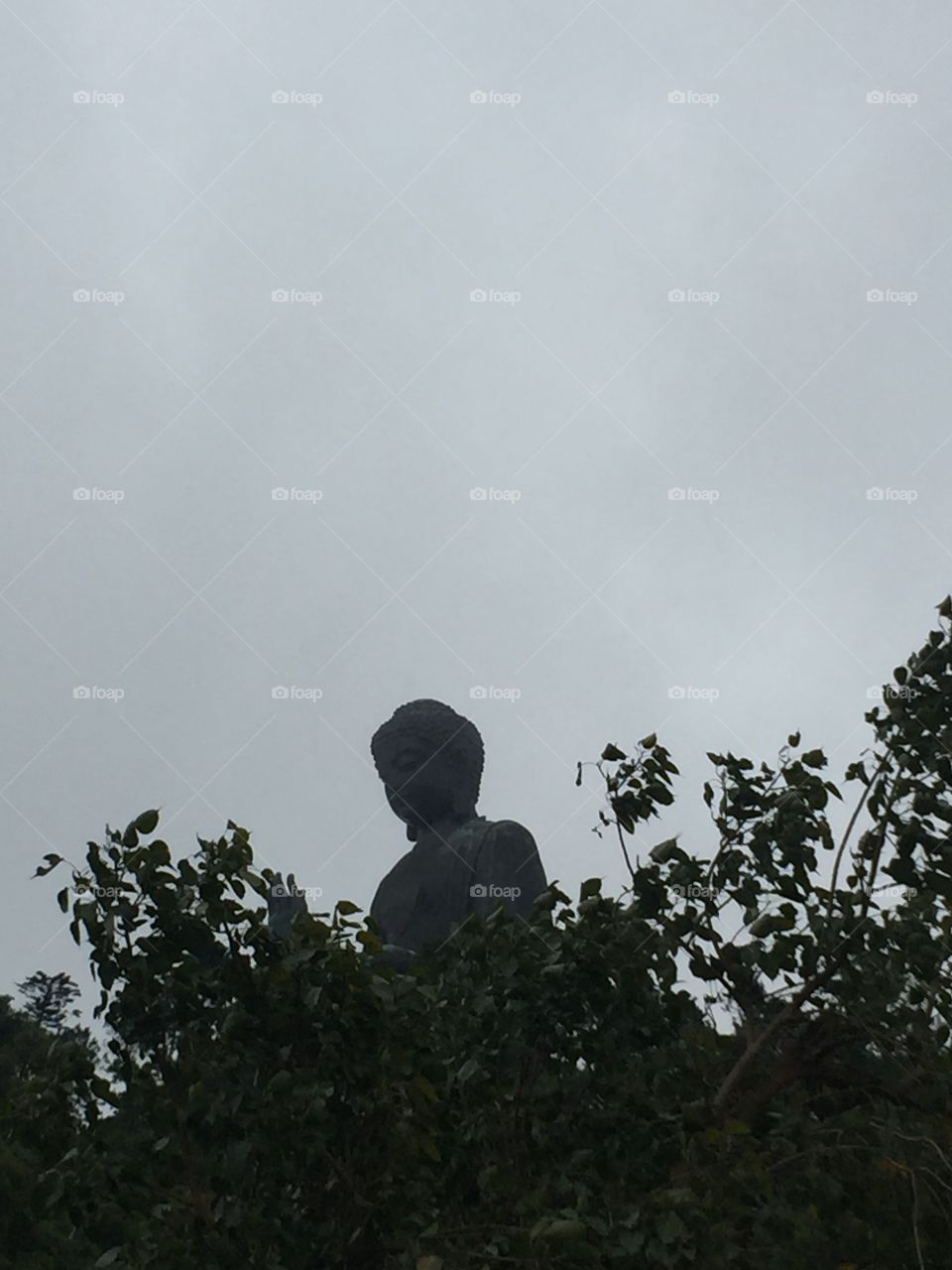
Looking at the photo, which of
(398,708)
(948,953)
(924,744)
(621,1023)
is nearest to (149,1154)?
(621,1023)

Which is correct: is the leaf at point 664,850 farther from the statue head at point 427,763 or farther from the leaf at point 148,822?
the statue head at point 427,763

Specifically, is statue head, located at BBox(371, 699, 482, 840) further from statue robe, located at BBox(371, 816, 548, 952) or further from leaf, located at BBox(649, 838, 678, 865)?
leaf, located at BBox(649, 838, 678, 865)

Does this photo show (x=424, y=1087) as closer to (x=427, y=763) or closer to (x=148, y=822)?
(x=148, y=822)

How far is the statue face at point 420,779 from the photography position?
10875mm

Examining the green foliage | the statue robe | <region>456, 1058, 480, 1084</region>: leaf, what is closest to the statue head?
the statue robe

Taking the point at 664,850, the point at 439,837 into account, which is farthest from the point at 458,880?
the point at 664,850

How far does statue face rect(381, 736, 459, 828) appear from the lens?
10875 mm

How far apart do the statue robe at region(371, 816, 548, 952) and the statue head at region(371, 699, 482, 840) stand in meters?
0.29

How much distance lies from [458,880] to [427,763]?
0.91m

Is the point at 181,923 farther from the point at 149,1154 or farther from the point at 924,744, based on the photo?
the point at 924,744

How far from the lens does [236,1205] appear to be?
10.9ft

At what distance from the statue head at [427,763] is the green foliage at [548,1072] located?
20.0 feet

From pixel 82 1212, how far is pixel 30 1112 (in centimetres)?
31

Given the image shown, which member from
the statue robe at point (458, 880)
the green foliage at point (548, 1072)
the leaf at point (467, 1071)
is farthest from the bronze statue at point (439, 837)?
the leaf at point (467, 1071)
